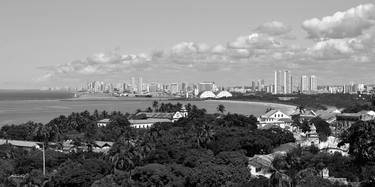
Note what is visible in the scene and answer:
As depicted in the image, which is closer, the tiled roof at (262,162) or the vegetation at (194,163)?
the vegetation at (194,163)

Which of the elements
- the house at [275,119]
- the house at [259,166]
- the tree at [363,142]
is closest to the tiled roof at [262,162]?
the house at [259,166]

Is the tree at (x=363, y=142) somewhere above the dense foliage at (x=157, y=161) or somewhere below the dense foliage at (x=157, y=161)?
above

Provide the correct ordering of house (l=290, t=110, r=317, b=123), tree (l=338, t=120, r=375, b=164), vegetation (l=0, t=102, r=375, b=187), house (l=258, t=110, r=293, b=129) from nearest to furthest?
tree (l=338, t=120, r=375, b=164)
vegetation (l=0, t=102, r=375, b=187)
house (l=258, t=110, r=293, b=129)
house (l=290, t=110, r=317, b=123)

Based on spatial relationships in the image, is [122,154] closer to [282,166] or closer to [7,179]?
[7,179]

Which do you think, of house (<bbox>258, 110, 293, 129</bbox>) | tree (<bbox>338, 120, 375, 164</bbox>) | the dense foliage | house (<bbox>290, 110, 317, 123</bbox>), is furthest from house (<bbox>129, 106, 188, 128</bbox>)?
tree (<bbox>338, 120, 375, 164</bbox>)

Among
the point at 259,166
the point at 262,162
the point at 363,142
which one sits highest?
the point at 363,142

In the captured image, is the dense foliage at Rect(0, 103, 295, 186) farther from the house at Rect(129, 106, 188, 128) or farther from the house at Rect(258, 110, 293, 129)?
the house at Rect(258, 110, 293, 129)

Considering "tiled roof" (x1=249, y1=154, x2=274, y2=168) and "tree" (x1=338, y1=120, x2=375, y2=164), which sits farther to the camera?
"tiled roof" (x1=249, y1=154, x2=274, y2=168)

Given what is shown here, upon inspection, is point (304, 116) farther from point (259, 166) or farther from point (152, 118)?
point (259, 166)

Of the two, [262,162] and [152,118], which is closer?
[262,162]

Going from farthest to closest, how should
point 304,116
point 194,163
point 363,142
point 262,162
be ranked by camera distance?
1. point 304,116
2. point 262,162
3. point 194,163
4. point 363,142

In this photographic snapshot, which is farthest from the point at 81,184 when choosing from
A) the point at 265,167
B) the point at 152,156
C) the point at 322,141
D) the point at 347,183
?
the point at 322,141

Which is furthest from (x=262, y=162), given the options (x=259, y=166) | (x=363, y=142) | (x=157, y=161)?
(x=363, y=142)

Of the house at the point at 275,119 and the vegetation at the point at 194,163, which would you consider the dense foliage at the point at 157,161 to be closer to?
the vegetation at the point at 194,163
